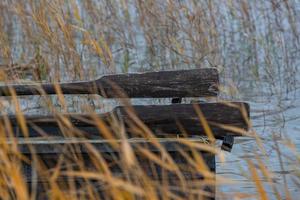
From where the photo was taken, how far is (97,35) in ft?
18.4

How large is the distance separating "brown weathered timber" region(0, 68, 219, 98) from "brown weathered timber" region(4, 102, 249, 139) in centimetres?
14

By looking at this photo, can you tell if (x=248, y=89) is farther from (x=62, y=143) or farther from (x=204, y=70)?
(x=62, y=143)

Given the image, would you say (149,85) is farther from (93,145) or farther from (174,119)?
(93,145)

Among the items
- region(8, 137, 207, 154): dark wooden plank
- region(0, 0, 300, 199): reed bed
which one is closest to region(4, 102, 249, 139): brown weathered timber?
region(8, 137, 207, 154): dark wooden plank

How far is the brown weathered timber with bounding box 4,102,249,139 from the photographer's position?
2859mm

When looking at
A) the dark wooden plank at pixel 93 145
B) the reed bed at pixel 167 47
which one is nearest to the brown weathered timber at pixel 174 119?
the dark wooden plank at pixel 93 145

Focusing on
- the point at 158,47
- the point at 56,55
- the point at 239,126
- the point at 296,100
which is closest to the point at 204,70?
the point at 239,126

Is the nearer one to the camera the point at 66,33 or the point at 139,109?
the point at 139,109

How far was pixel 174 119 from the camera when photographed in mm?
2881

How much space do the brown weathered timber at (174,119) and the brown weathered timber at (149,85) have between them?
144 mm

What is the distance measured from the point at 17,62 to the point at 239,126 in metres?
3.37

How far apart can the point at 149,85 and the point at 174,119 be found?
228 mm

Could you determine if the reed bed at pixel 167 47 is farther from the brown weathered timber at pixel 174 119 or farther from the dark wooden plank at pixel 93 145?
the dark wooden plank at pixel 93 145

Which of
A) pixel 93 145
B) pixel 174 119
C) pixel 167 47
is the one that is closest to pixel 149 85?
pixel 174 119
